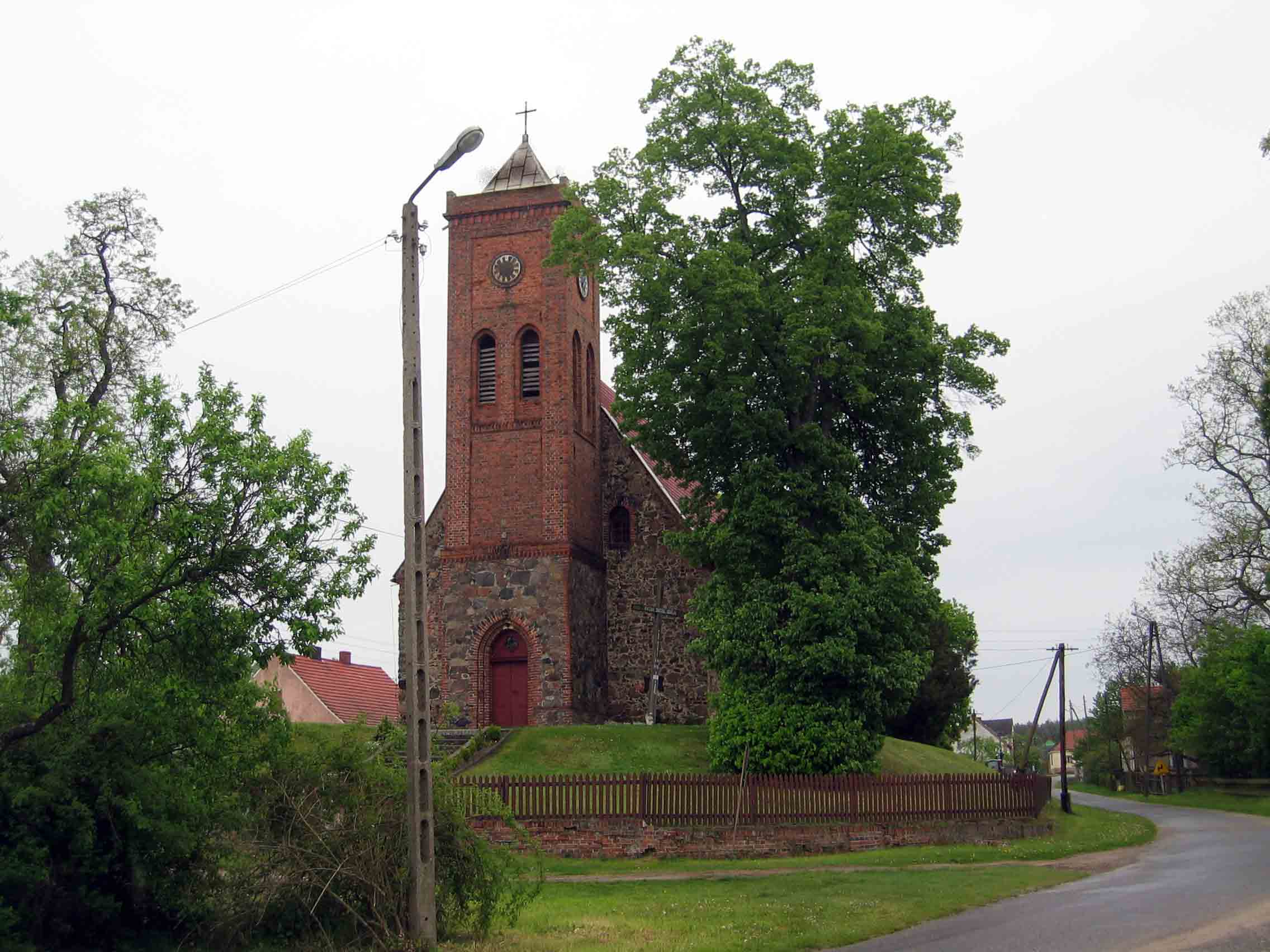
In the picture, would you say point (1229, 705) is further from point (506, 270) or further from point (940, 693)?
point (506, 270)

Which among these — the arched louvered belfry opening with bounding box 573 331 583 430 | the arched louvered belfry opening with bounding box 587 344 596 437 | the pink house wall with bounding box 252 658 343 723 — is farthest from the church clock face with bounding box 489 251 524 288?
the pink house wall with bounding box 252 658 343 723

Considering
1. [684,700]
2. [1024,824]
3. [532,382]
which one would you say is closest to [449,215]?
[532,382]

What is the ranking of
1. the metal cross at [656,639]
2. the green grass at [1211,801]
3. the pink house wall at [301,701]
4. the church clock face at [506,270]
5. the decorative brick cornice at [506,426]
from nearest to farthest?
the decorative brick cornice at [506,426] → the metal cross at [656,639] → the church clock face at [506,270] → the green grass at [1211,801] → the pink house wall at [301,701]

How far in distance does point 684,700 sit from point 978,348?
12217 mm

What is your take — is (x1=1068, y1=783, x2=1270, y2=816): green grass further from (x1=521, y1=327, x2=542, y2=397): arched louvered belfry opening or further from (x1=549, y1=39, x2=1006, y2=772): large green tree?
(x1=521, y1=327, x2=542, y2=397): arched louvered belfry opening

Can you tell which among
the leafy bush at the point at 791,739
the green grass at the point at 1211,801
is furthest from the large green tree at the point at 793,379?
the green grass at the point at 1211,801

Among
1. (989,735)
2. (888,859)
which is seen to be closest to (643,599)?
(888,859)

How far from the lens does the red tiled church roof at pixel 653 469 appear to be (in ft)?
113

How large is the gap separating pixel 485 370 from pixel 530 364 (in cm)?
127

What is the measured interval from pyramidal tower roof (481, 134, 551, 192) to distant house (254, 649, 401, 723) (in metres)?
16.4

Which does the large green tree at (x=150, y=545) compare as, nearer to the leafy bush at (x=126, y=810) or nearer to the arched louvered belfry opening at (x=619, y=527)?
the leafy bush at (x=126, y=810)

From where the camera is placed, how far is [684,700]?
3325 centimetres

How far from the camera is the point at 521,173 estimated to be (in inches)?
1380

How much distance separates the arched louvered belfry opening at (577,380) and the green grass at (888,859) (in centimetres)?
1383
